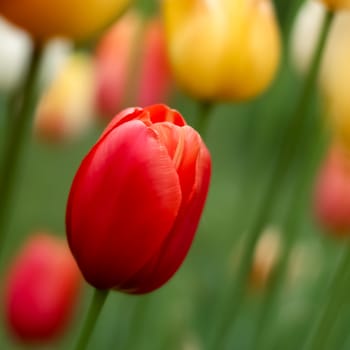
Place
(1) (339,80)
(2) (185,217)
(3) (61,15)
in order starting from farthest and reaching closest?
(1) (339,80)
(3) (61,15)
(2) (185,217)

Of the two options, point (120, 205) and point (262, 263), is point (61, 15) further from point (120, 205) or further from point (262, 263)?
point (262, 263)

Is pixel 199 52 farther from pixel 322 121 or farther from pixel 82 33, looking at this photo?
pixel 322 121

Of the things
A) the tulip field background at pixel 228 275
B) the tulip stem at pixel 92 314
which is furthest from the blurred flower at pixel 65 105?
the tulip stem at pixel 92 314

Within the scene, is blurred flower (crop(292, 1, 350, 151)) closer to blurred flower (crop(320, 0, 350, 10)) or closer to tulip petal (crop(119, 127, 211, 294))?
blurred flower (crop(320, 0, 350, 10))

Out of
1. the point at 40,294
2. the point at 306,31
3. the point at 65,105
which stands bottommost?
the point at 40,294

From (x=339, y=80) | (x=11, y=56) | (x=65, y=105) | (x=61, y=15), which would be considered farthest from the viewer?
(x=65, y=105)

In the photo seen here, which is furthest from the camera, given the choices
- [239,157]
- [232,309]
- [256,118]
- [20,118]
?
[239,157]

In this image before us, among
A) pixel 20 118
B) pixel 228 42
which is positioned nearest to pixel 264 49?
pixel 228 42

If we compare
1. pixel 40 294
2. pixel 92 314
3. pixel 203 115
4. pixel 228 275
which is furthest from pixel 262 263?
pixel 92 314
